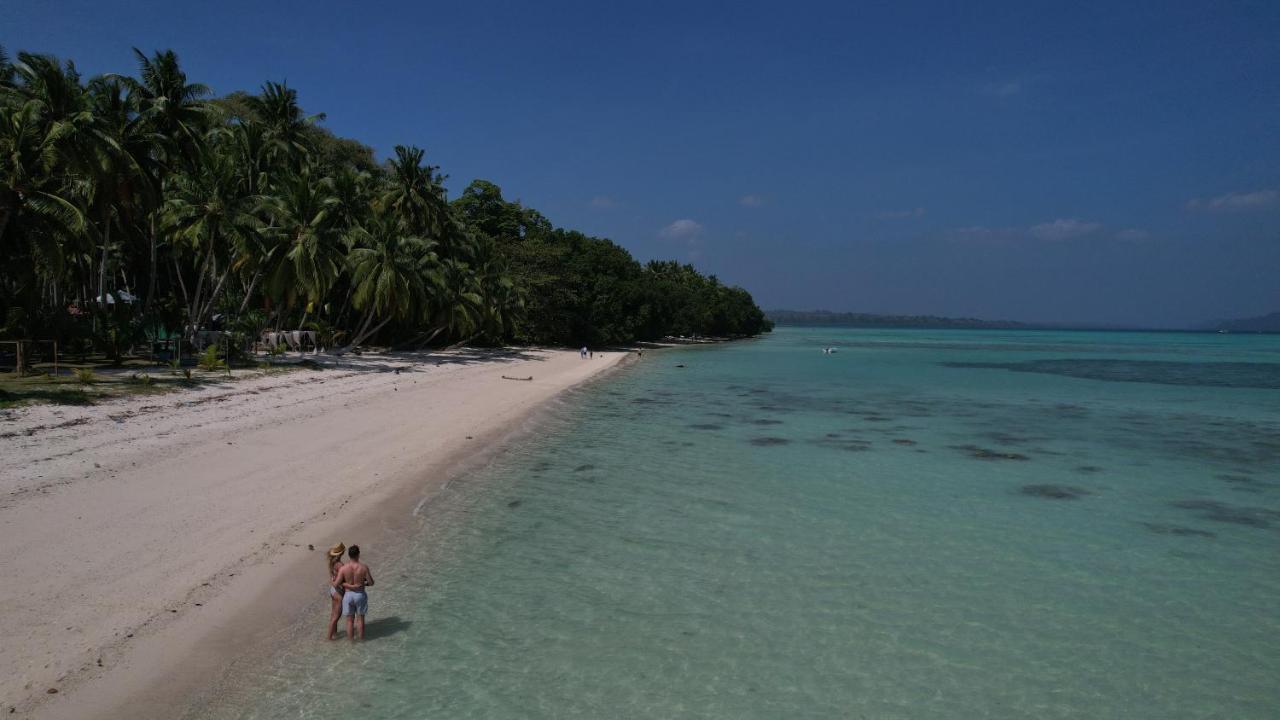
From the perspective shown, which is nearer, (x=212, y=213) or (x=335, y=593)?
(x=335, y=593)

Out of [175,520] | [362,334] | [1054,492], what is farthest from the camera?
[362,334]

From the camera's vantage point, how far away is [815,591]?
8.14 meters

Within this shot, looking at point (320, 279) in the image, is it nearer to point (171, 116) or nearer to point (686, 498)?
point (171, 116)

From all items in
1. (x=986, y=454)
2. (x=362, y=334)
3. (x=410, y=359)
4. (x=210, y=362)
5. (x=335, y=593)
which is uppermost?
(x=362, y=334)

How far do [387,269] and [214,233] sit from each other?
29.0 ft

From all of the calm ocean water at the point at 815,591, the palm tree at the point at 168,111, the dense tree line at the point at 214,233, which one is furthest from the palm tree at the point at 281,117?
the calm ocean water at the point at 815,591

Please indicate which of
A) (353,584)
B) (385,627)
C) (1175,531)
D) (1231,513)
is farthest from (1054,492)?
(353,584)

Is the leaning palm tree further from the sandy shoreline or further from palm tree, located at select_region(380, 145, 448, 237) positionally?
the sandy shoreline

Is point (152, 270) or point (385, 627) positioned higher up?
point (152, 270)

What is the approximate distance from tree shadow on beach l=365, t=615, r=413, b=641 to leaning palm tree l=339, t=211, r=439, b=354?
29.7 meters

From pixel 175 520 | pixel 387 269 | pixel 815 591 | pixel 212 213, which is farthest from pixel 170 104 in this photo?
pixel 815 591

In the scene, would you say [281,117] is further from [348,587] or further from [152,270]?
[348,587]

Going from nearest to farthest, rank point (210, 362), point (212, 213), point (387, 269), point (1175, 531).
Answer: point (1175, 531) → point (210, 362) → point (212, 213) → point (387, 269)

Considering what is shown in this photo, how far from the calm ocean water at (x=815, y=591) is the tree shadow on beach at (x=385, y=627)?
0.10ft
